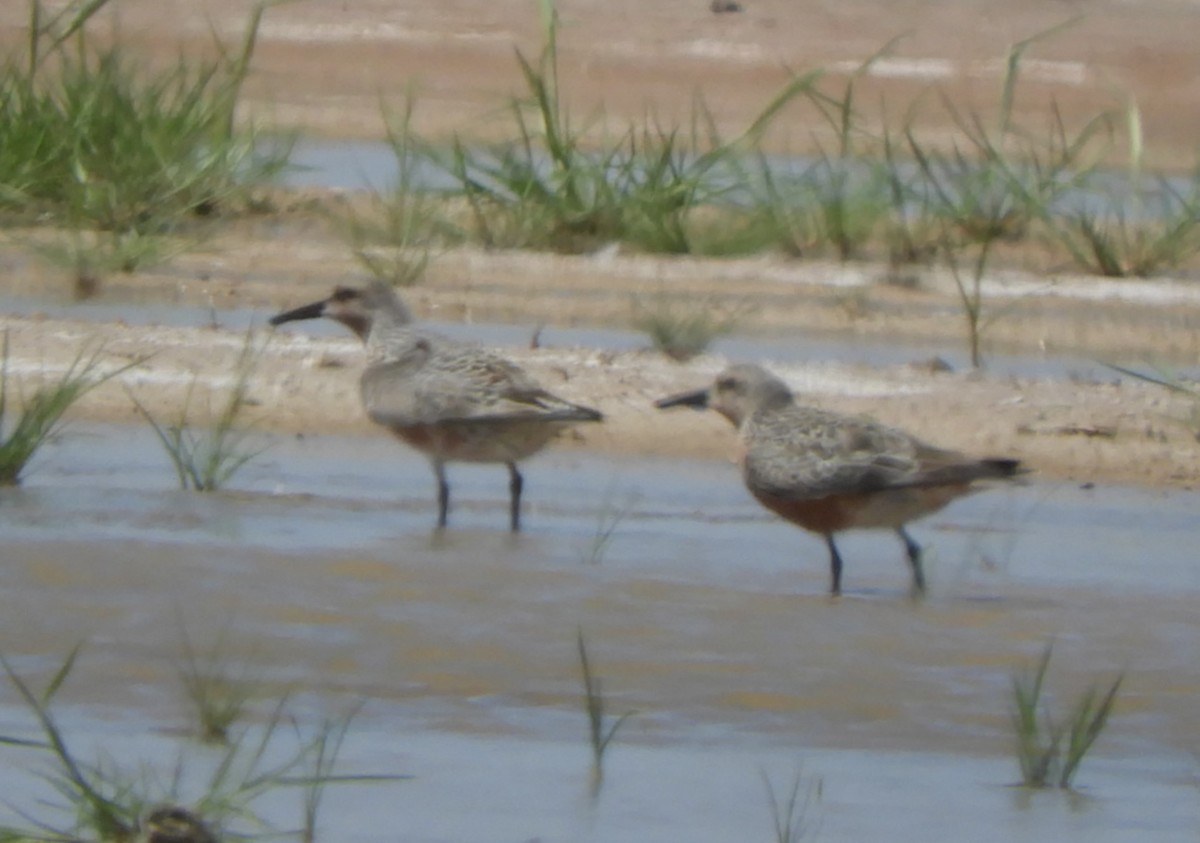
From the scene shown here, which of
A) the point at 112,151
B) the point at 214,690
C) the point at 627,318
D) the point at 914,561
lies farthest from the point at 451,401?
the point at 112,151

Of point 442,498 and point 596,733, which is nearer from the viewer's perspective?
point 596,733

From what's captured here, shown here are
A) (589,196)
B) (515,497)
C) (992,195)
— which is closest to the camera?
(515,497)

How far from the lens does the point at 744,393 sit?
7.78m

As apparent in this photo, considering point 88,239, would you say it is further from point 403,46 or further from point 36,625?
point 403,46

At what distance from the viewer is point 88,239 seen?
11.5 meters

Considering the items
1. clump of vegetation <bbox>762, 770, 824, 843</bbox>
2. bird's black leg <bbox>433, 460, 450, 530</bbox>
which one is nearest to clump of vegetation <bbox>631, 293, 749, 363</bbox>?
bird's black leg <bbox>433, 460, 450, 530</bbox>

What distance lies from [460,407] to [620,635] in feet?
6.09

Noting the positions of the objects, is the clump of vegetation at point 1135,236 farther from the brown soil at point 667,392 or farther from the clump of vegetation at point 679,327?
the brown soil at point 667,392

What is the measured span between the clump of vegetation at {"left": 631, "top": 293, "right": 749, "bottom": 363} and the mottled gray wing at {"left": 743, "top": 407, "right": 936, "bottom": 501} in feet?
7.32

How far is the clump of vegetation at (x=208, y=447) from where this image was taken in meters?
7.57

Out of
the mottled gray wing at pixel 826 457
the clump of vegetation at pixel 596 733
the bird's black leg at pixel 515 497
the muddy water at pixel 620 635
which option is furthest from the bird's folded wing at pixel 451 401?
the clump of vegetation at pixel 596 733

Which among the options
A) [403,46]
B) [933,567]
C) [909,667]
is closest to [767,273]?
[933,567]

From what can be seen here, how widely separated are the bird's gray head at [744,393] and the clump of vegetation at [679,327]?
181cm

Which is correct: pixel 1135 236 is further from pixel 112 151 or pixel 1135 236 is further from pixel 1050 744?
pixel 1050 744
